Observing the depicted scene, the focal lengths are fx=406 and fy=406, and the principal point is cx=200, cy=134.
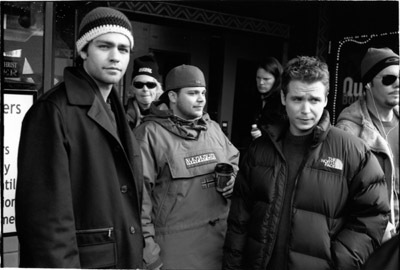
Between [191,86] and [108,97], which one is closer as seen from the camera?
[108,97]

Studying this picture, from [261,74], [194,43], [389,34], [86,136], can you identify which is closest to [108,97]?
[86,136]

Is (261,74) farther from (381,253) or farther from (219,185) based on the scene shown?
(381,253)

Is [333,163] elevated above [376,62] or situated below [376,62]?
below

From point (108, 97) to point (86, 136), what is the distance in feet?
1.10

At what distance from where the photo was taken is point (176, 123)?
2.19m

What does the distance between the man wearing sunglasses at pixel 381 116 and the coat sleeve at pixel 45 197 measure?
1385 mm

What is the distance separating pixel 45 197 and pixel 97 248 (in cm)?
30

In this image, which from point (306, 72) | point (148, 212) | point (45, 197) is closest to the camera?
point (45, 197)

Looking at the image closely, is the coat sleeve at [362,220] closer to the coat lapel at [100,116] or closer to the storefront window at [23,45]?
the coat lapel at [100,116]

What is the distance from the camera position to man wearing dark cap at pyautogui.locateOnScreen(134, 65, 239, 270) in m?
2.04

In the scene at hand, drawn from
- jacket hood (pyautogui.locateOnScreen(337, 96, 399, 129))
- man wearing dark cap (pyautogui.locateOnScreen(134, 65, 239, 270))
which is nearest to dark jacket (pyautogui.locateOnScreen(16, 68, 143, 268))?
man wearing dark cap (pyautogui.locateOnScreen(134, 65, 239, 270))

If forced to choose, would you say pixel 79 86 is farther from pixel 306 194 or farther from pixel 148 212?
pixel 306 194

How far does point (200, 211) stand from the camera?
210cm

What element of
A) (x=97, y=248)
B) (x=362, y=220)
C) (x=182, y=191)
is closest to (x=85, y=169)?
(x=97, y=248)
